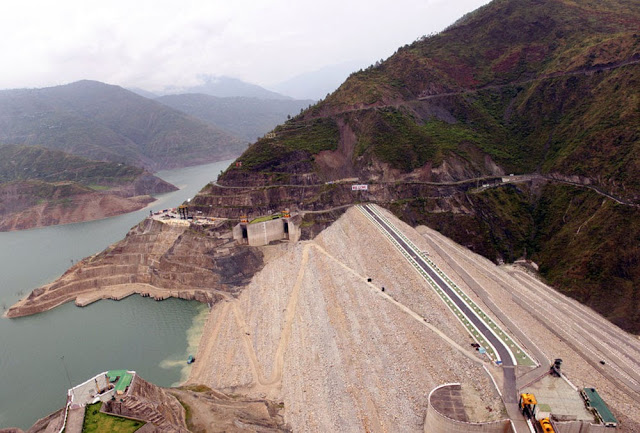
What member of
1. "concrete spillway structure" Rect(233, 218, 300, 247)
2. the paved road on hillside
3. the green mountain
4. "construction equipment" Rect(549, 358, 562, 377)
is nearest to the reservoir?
"concrete spillway structure" Rect(233, 218, 300, 247)

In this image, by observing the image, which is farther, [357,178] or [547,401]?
[357,178]

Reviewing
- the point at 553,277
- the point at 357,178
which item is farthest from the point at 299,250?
the point at 553,277

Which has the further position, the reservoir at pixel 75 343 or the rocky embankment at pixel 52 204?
the rocky embankment at pixel 52 204

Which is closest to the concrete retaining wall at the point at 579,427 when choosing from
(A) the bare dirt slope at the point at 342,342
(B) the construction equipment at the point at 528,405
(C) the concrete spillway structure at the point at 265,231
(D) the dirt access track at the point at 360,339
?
(B) the construction equipment at the point at 528,405

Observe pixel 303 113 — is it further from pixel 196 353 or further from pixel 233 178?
pixel 196 353

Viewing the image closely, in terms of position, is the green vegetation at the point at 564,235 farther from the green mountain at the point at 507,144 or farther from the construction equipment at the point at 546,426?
the construction equipment at the point at 546,426

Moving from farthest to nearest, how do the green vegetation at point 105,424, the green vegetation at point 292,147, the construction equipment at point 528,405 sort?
1. the green vegetation at point 292,147
2. the green vegetation at point 105,424
3. the construction equipment at point 528,405

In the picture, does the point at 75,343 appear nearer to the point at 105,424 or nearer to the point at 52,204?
the point at 105,424
